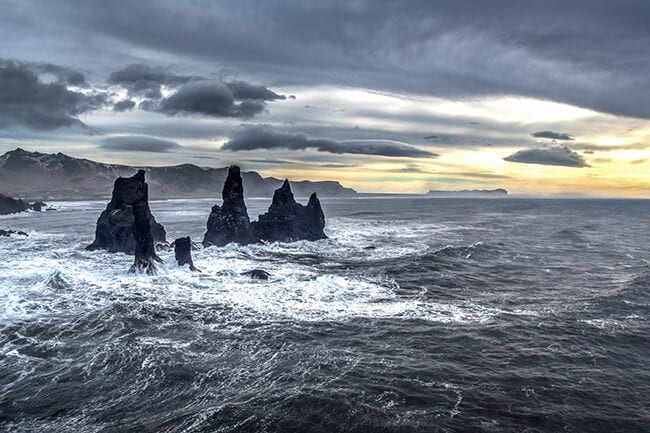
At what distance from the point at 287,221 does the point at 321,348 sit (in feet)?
184

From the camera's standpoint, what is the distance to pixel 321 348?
31734mm

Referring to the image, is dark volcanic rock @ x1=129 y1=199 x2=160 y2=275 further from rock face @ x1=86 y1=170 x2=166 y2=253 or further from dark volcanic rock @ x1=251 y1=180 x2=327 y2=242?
dark volcanic rock @ x1=251 y1=180 x2=327 y2=242

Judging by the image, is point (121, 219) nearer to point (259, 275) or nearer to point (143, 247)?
point (143, 247)

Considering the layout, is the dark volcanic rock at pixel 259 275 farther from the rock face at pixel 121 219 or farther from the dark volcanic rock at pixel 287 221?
the dark volcanic rock at pixel 287 221

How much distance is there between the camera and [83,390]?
25.4 m

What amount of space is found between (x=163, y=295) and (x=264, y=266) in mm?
17951

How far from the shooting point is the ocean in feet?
75.2

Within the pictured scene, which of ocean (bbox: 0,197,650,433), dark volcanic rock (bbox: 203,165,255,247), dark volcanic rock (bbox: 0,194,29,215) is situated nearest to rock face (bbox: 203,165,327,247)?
dark volcanic rock (bbox: 203,165,255,247)

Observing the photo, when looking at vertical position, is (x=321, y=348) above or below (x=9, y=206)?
below

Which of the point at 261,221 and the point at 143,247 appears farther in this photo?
the point at 261,221

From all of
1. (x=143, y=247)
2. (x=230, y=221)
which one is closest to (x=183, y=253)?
(x=143, y=247)

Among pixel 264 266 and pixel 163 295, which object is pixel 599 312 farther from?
pixel 163 295

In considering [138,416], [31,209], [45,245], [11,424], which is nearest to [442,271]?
[138,416]

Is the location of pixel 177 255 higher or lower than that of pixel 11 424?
higher
